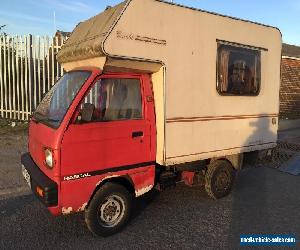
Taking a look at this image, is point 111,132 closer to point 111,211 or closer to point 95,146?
point 95,146

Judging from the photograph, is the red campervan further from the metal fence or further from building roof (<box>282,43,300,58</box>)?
building roof (<box>282,43,300,58</box>)

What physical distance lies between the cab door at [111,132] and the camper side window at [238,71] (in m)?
1.59

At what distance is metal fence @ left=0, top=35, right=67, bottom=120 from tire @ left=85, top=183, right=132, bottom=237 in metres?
7.94

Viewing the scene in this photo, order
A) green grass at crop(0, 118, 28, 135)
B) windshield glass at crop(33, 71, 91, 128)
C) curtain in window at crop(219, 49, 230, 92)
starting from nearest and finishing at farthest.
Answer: windshield glass at crop(33, 71, 91, 128)
curtain in window at crop(219, 49, 230, 92)
green grass at crop(0, 118, 28, 135)

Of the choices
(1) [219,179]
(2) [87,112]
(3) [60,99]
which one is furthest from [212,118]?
(3) [60,99]

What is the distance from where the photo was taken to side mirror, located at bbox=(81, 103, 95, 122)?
4.34 meters

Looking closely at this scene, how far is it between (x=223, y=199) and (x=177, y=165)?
4.31 feet

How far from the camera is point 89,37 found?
4934 millimetres

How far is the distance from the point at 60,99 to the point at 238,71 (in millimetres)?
3137

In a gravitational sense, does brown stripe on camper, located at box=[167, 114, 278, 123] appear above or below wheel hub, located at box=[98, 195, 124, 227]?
above

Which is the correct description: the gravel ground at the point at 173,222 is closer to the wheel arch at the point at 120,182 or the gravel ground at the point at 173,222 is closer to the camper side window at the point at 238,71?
the wheel arch at the point at 120,182

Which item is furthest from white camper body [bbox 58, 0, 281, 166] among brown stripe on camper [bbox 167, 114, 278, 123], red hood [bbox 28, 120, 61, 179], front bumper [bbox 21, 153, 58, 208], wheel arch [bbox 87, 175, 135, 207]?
front bumper [bbox 21, 153, 58, 208]

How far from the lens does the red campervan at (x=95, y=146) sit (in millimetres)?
4293

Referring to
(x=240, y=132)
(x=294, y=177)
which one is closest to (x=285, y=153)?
→ (x=294, y=177)
